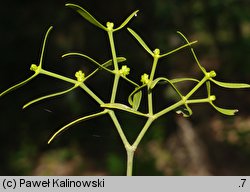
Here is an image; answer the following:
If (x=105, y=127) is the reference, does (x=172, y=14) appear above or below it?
above

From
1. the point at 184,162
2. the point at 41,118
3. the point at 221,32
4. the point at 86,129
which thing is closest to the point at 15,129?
the point at 41,118

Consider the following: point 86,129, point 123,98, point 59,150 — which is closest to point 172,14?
point 123,98

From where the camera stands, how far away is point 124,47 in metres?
3.01

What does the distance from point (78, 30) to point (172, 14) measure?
2.20 ft

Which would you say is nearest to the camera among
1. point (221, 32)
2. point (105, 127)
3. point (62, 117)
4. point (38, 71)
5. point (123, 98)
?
point (38, 71)

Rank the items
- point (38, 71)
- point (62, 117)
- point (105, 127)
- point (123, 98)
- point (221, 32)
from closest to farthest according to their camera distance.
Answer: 1. point (38, 71)
2. point (123, 98)
3. point (105, 127)
4. point (62, 117)
5. point (221, 32)

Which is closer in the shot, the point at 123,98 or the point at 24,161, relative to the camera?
the point at 123,98

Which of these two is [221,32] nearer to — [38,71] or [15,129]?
[15,129]

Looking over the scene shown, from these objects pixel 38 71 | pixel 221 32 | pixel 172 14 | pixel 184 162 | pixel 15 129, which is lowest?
pixel 38 71

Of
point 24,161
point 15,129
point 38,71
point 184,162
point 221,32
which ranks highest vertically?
point 221,32

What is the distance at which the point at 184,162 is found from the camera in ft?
9.78

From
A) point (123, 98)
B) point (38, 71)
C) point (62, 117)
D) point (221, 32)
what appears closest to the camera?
point (38, 71)

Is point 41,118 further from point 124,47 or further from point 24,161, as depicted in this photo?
point 124,47

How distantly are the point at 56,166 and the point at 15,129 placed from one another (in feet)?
1.25
